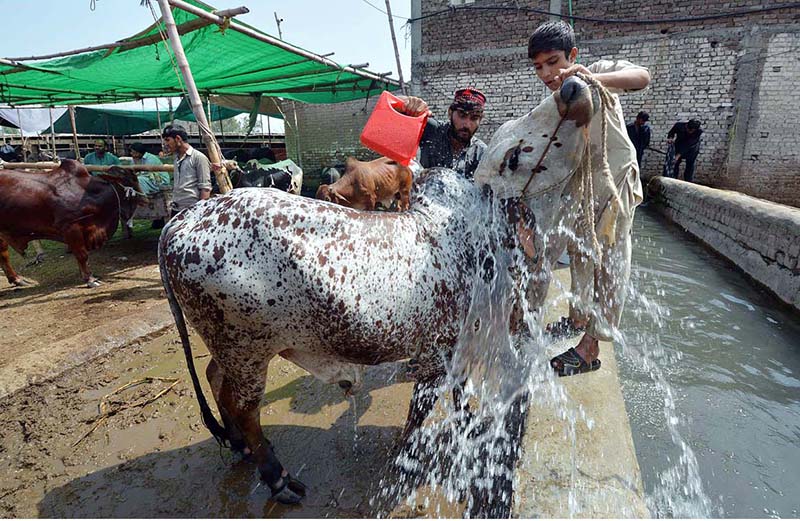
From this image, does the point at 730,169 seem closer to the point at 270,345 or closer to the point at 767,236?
the point at 767,236

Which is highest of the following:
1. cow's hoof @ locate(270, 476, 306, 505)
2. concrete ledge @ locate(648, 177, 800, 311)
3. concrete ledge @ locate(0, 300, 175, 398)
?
concrete ledge @ locate(648, 177, 800, 311)

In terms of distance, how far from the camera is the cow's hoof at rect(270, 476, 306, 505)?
1.97 metres

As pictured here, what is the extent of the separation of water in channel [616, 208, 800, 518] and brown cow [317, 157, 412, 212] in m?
3.86

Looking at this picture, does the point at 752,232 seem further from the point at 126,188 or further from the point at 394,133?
the point at 126,188

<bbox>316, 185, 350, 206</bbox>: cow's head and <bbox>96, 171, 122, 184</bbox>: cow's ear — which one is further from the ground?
<bbox>96, 171, 122, 184</bbox>: cow's ear

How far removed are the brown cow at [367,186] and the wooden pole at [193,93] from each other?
213cm

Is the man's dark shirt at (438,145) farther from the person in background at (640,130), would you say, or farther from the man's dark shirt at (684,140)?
the man's dark shirt at (684,140)

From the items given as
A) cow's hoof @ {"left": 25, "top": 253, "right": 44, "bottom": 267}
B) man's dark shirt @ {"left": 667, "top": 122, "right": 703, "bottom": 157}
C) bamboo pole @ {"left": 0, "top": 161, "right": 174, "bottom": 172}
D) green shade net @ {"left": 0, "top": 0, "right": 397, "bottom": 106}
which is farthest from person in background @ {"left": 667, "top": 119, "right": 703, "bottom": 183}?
cow's hoof @ {"left": 25, "top": 253, "right": 44, "bottom": 267}

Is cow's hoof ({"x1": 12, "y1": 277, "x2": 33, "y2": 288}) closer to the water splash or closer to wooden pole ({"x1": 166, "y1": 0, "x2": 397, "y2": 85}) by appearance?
wooden pole ({"x1": 166, "y1": 0, "x2": 397, "y2": 85})

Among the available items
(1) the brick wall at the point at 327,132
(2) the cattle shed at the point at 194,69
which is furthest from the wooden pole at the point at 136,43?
(1) the brick wall at the point at 327,132

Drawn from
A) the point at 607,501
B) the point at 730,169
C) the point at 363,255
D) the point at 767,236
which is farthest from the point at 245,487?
the point at 730,169

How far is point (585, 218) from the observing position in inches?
78.0

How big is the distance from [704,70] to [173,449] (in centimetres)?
1249

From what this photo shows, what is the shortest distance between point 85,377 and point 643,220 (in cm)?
912
